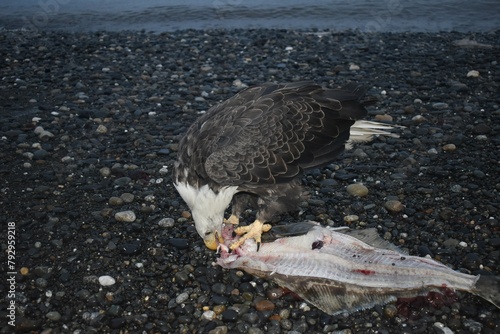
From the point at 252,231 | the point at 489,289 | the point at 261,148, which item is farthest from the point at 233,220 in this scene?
the point at 489,289

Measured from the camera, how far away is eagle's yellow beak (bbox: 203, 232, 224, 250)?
5316 mm

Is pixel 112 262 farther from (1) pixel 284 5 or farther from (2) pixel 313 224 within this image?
(1) pixel 284 5

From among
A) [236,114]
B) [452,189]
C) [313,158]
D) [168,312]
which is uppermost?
[236,114]

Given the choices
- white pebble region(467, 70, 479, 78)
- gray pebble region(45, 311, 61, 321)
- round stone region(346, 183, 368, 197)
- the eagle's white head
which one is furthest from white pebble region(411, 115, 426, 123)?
gray pebble region(45, 311, 61, 321)

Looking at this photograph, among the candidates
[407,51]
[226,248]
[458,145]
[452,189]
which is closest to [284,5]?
[407,51]

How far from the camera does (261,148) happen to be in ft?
17.6

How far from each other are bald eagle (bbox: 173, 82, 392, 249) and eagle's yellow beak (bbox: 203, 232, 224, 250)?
10mm

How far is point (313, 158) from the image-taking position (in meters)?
5.66

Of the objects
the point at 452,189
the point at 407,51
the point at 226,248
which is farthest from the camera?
the point at 407,51

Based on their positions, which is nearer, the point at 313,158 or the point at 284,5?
the point at 313,158

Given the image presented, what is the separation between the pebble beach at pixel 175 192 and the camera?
4.69 metres

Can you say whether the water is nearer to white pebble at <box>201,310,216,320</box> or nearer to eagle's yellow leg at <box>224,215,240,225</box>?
eagle's yellow leg at <box>224,215,240,225</box>

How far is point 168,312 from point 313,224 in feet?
5.62

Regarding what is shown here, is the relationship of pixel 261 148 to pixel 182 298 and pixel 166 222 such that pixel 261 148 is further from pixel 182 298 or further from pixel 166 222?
pixel 182 298
